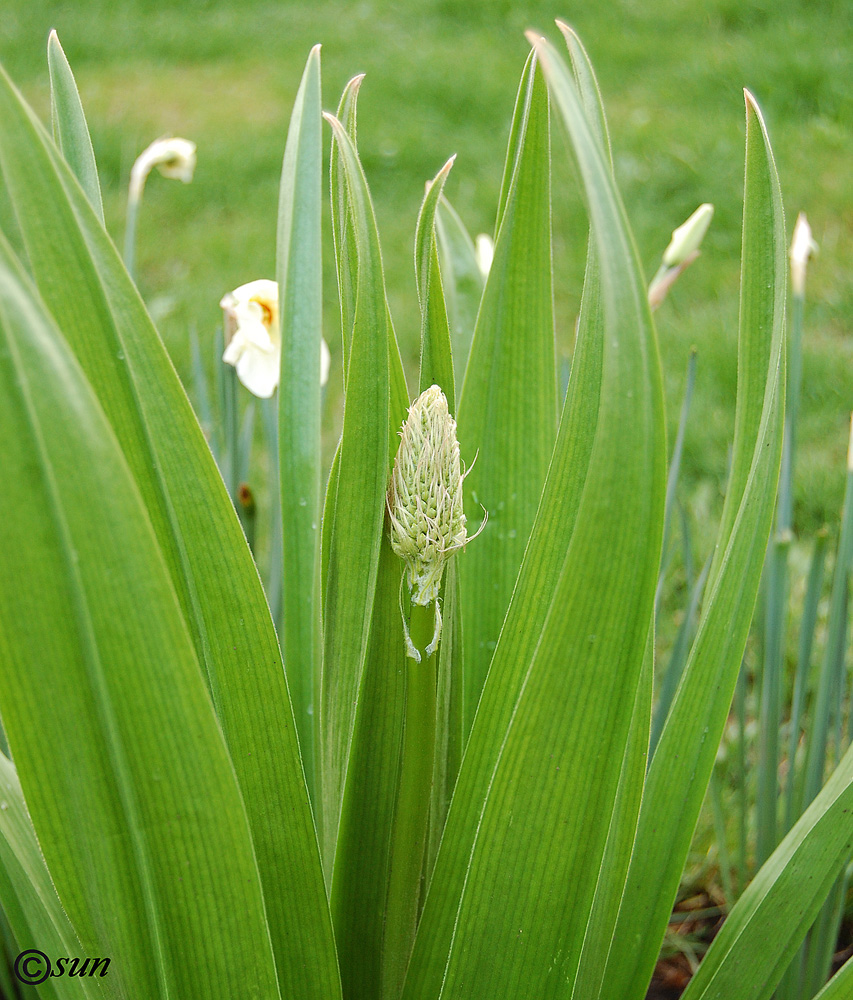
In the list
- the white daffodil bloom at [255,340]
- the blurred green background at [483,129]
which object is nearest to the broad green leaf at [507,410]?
the white daffodil bloom at [255,340]

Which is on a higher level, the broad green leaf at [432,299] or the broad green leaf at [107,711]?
the broad green leaf at [432,299]

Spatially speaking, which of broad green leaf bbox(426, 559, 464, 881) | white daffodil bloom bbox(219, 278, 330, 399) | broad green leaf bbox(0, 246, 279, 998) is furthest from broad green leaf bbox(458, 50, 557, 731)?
broad green leaf bbox(0, 246, 279, 998)

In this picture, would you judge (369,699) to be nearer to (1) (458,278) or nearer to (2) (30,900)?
(2) (30,900)

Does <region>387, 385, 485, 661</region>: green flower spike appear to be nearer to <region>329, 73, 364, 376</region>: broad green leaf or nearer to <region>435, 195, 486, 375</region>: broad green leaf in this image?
<region>329, 73, 364, 376</region>: broad green leaf

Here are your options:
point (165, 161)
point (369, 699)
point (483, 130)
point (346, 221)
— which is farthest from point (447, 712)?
point (483, 130)

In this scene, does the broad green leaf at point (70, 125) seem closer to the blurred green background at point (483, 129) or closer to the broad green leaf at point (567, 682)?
the broad green leaf at point (567, 682)
